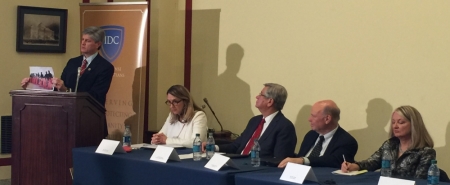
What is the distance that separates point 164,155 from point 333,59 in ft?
6.16

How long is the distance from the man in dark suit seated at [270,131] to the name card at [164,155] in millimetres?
535

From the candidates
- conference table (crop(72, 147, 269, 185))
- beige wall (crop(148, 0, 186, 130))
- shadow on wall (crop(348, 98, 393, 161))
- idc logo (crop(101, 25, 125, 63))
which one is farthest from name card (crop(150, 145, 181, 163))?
beige wall (crop(148, 0, 186, 130))

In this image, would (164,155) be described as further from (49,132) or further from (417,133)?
(417,133)

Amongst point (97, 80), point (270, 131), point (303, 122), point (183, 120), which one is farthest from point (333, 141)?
point (97, 80)

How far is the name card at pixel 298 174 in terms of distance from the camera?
2.94 m

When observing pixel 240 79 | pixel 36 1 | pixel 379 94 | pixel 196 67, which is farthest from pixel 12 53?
pixel 379 94

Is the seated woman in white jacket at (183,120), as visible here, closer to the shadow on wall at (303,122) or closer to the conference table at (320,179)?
the shadow on wall at (303,122)

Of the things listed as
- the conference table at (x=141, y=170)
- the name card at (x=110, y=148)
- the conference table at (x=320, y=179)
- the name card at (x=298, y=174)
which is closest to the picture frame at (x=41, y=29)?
the conference table at (x=141, y=170)

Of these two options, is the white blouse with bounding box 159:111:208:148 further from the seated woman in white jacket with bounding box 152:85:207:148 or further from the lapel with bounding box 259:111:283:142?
the lapel with bounding box 259:111:283:142

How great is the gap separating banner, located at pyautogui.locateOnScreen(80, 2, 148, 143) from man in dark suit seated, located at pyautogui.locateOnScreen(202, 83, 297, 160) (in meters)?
1.79

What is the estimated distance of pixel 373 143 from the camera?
4.74m

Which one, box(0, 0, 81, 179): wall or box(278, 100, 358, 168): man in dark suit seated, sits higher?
box(0, 0, 81, 179): wall

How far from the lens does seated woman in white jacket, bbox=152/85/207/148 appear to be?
4562 millimetres

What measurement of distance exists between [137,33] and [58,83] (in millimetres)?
1680
